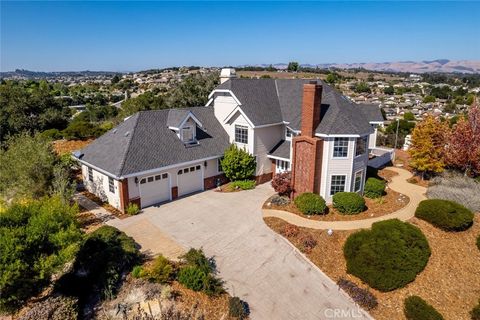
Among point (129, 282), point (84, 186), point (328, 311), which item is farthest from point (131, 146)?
point (328, 311)

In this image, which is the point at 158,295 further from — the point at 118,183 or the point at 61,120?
the point at 61,120

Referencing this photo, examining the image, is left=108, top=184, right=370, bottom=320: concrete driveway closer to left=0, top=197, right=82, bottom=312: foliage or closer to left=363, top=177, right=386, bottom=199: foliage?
left=0, top=197, right=82, bottom=312: foliage

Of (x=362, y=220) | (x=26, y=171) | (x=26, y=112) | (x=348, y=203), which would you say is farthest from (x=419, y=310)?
(x=26, y=112)

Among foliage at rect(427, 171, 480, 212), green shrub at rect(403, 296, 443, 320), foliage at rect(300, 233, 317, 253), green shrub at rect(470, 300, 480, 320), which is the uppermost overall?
foliage at rect(427, 171, 480, 212)

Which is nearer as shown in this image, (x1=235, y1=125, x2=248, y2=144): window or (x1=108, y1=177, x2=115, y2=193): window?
(x1=108, y1=177, x2=115, y2=193): window

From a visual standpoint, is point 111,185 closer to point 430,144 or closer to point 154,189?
point 154,189

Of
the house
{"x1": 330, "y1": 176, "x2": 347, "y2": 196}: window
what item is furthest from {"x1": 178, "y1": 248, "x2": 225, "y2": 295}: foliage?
{"x1": 330, "y1": 176, "x2": 347, "y2": 196}: window
